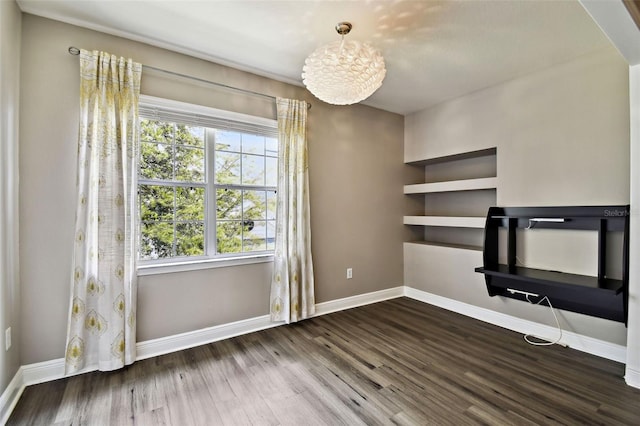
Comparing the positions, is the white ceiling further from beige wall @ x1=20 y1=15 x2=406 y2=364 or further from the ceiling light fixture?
the ceiling light fixture

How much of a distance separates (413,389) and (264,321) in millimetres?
1597

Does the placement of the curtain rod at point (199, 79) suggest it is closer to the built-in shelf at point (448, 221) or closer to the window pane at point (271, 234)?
the window pane at point (271, 234)

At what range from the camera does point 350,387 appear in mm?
2016

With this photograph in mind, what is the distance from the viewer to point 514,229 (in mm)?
3027

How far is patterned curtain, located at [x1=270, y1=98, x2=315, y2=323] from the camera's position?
9.87 feet

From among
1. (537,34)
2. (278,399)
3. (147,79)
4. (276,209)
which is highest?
(537,34)

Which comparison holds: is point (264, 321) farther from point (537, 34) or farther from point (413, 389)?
point (537, 34)

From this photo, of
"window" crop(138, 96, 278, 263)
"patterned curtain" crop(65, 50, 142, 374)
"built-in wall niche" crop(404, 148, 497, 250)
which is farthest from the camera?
"built-in wall niche" crop(404, 148, 497, 250)

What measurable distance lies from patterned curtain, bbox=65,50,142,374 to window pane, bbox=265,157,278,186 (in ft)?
4.08

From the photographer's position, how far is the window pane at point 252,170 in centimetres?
299

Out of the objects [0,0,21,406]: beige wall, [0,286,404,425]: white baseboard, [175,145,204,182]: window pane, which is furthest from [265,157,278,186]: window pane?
[0,0,21,406]: beige wall

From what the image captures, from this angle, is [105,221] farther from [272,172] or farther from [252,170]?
[272,172]

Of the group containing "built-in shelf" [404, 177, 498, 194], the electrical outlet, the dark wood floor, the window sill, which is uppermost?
"built-in shelf" [404, 177, 498, 194]

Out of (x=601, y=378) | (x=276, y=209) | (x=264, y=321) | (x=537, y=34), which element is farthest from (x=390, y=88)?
(x=601, y=378)
